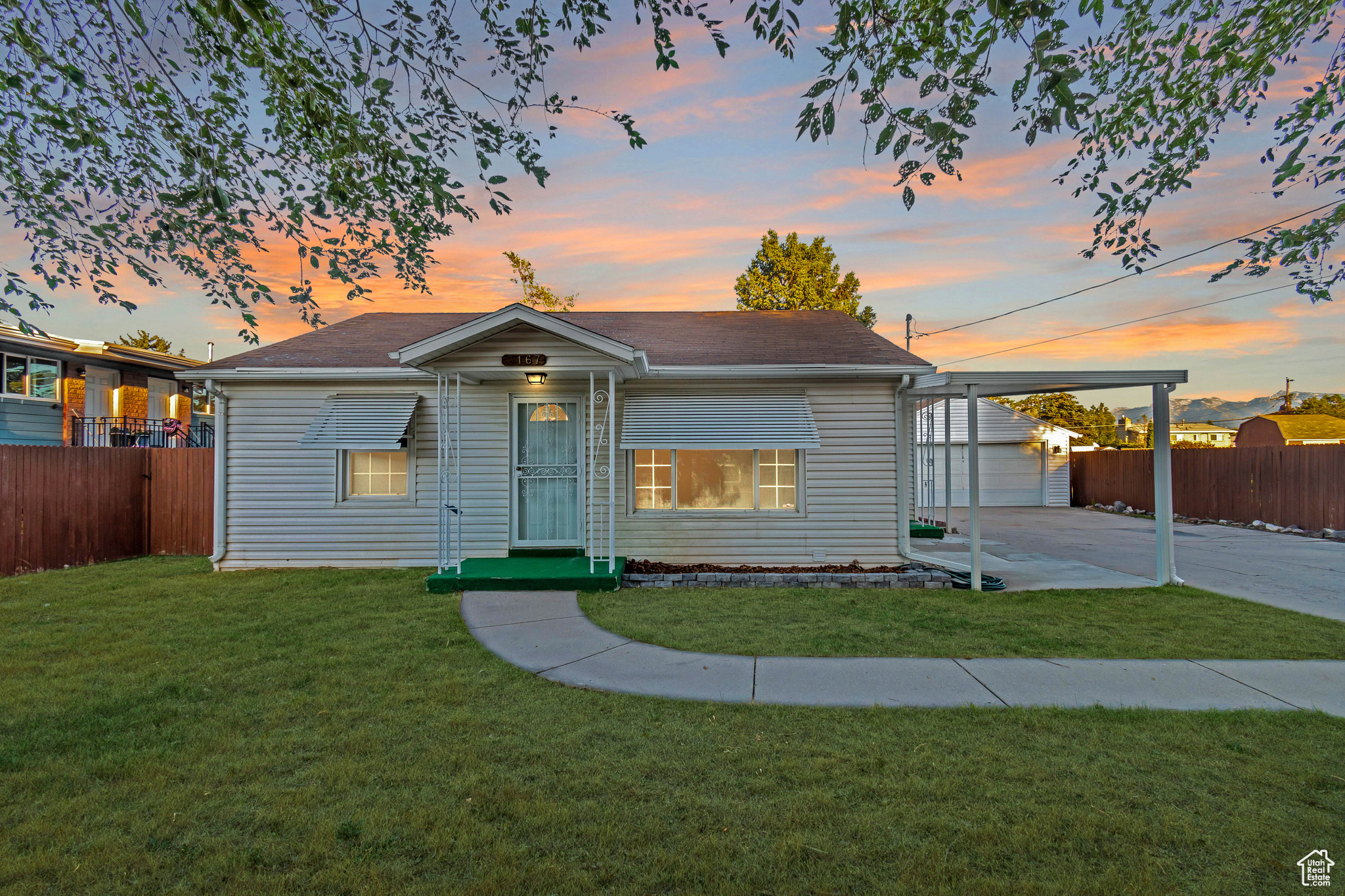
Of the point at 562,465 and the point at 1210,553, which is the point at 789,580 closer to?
the point at 562,465

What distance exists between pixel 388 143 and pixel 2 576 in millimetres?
9417

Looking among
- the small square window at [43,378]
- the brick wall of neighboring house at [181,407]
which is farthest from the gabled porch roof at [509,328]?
the brick wall of neighboring house at [181,407]

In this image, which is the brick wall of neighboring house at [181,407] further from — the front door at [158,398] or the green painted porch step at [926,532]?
the green painted porch step at [926,532]

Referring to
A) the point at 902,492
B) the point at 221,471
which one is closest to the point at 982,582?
the point at 902,492

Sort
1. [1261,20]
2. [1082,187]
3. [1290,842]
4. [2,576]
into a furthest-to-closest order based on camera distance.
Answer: [2,576] → [1082,187] → [1261,20] → [1290,842]

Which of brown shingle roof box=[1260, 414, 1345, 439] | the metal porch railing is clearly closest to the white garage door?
brown shingle roof box=[1260, 414, 1345, 439]

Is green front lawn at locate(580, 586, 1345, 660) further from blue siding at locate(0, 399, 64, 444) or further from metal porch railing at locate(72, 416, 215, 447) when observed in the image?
blue siding at locate(0, 399, 64, 444)

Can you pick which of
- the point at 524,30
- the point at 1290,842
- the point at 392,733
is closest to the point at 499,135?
the point at 524,30

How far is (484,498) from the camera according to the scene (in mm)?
A: 9164

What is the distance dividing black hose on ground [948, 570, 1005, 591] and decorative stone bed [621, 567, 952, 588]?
0.35ft

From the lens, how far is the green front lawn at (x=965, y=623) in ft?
18.0

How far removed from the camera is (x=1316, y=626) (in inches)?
246

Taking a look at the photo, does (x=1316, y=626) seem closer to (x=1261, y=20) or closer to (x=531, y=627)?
(x=1261, y=20)

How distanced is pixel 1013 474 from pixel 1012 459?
51 cm
